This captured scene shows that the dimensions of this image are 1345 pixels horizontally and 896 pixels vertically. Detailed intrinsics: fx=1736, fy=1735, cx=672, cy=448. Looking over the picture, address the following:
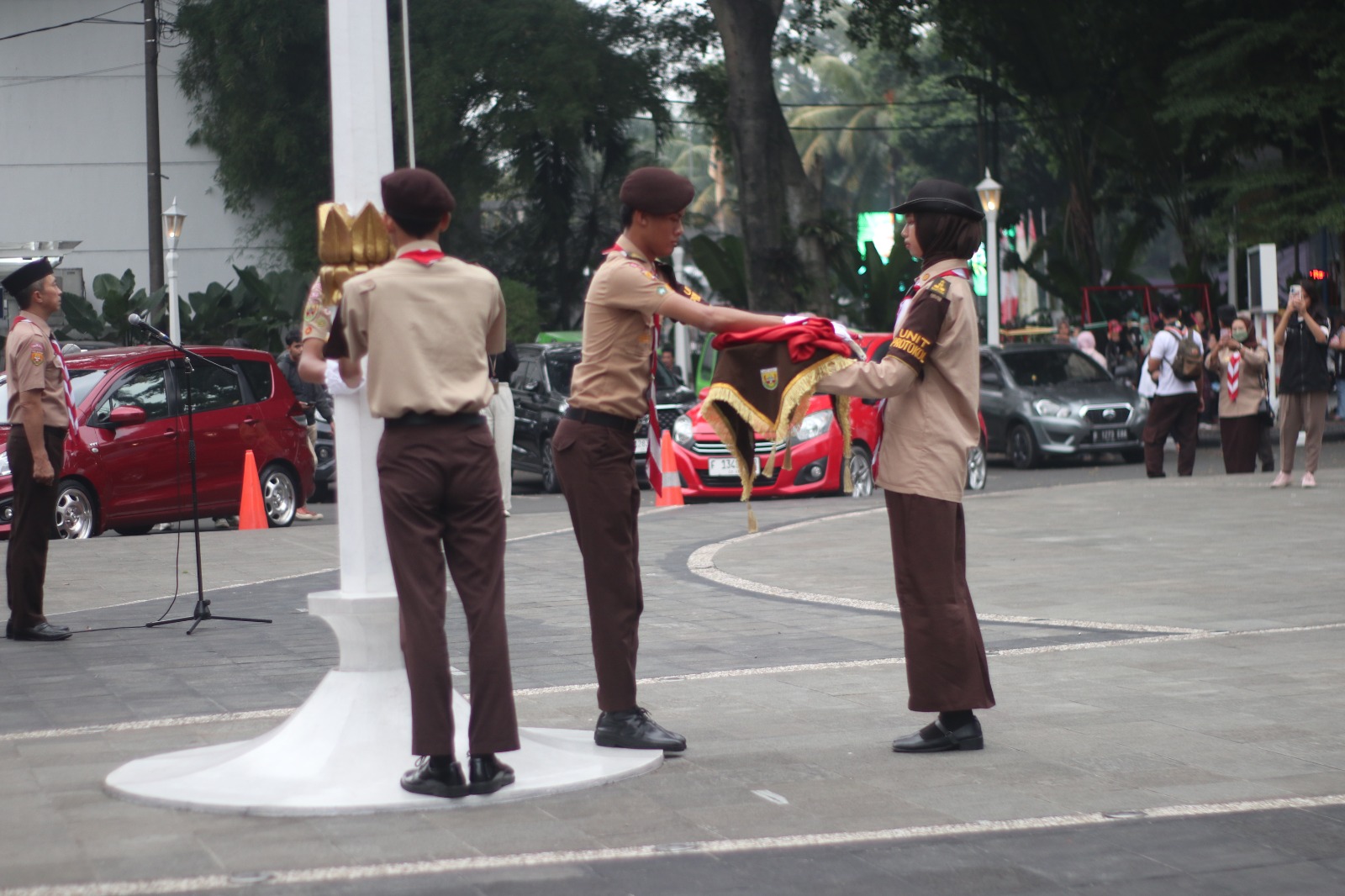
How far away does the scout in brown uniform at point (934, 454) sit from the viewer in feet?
19.3

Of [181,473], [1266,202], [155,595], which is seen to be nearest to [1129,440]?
[1266,202]

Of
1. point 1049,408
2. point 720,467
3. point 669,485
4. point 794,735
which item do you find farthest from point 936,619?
point 1049,408

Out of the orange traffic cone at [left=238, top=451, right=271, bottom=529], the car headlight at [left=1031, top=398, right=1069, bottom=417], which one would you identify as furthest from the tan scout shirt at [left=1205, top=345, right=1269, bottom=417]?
the orange traffic cone at [left=238, top=451, right=271, bottom=529]

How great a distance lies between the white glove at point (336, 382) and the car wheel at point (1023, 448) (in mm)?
18996

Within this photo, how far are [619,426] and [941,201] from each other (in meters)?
1.37

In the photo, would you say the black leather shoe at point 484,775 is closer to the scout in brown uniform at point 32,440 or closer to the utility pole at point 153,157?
the scout in brown uniform at point 32,440

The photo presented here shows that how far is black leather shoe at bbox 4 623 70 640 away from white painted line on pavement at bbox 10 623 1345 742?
2483 mm

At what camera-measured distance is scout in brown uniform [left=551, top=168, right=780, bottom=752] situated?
5.80 meters

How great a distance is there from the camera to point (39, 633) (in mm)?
8859

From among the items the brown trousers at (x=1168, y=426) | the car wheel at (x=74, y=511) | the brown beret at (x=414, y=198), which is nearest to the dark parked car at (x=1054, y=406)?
the brown trousers at (x=1168, y=426)

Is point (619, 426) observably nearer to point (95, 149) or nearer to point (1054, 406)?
point (1054, 406)

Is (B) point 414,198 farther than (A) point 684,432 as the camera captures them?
No

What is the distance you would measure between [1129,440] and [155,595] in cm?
1569

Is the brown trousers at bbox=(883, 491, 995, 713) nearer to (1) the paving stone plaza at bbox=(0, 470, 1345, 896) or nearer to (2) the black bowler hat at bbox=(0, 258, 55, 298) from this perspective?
(1) the paving stone plaza at bbox=(0, 470, 1345, 896)
